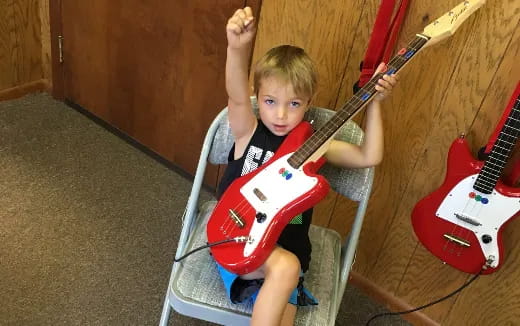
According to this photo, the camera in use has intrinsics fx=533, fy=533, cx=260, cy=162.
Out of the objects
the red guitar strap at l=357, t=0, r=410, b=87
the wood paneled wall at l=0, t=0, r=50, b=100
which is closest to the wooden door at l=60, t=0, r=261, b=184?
the wood paneled wall at l=0, t=0, r=50, b=100

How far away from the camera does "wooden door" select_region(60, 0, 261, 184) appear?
6.33ft

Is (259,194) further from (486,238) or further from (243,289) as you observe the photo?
(486,238)

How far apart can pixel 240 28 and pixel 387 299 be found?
44.5 inches

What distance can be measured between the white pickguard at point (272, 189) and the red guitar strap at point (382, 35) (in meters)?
0.40

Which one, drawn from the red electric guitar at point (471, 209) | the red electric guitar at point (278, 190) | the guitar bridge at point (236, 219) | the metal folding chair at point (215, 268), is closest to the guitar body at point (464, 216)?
the red electric guitar at point (471, 209)

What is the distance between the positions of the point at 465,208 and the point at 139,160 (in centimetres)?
137

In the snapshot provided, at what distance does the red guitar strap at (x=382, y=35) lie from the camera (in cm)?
138

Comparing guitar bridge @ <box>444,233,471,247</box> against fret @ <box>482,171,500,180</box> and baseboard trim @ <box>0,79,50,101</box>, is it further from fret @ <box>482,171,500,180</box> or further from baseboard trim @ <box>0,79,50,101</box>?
baseboard trim @ <box>0,79,50,101</box>

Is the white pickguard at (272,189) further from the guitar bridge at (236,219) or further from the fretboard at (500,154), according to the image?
the fretboard at (500,154)

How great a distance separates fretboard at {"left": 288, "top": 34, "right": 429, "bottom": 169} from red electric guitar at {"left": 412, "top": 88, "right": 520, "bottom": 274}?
31 centimetres

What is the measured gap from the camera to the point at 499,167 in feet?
4.31

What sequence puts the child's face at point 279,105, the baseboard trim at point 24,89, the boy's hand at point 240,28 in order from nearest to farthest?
the boy's hand at point 240,28 < the child's face at point 279,105 < the baseboard trim at point 24,89

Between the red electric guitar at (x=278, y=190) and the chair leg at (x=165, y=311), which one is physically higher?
the red electric guitar at (x=278, y=190)

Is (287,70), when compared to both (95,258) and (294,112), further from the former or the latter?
(95,258)
